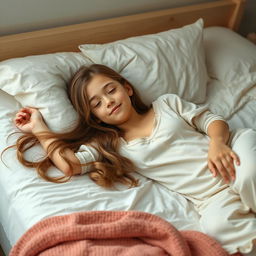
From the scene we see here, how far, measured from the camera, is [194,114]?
1.37 m

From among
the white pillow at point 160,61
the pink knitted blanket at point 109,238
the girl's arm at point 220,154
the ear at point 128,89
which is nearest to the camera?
the pink knitted blanket at point 109,238

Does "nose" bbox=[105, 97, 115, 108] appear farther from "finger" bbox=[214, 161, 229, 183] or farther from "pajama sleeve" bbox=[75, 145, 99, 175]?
"finger" bbox=[214, 161, 229, 183]

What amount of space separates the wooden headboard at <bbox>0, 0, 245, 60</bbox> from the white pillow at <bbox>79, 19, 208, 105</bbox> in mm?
113

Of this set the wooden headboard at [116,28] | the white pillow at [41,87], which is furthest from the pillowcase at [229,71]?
the white pillow at [41,87]

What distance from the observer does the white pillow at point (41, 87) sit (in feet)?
4.50

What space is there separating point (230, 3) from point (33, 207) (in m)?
1.55

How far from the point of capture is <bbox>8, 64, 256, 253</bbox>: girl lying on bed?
1.19 metres

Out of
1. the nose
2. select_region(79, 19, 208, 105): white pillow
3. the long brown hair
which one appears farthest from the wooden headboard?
the nose

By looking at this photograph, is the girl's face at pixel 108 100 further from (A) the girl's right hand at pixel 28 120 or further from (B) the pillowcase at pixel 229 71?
(B) the pillowcase at pixel 229 71

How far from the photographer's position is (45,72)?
1420 mm

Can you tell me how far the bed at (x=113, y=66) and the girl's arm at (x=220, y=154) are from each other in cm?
15

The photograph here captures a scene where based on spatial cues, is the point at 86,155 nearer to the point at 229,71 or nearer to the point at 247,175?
the point at 247,175

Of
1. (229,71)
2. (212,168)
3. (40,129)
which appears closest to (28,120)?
(40,129)

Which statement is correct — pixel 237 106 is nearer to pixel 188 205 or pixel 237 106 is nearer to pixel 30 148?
pixel 188 205
